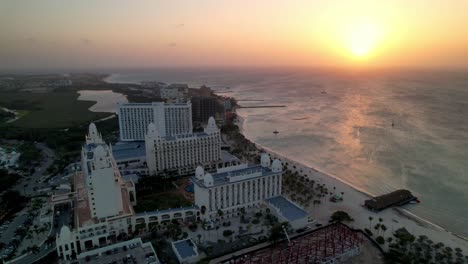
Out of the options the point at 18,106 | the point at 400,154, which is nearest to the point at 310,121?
the point at 400,154

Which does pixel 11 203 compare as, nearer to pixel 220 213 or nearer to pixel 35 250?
pixel 35 250

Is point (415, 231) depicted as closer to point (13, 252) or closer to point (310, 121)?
point (13, 252)

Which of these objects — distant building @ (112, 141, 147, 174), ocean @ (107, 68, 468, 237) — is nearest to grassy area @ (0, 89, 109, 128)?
distant building @ (112, 141, 147, 174)

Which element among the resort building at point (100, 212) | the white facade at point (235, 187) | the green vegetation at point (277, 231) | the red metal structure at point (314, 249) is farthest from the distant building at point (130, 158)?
the red metal structure at point (314, 249)

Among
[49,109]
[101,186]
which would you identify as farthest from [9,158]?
[49,109]

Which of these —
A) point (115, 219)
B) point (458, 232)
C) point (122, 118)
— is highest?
point (122, 118)

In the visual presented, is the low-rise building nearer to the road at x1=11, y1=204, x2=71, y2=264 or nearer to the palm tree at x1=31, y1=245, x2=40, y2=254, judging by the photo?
the road at x1=11, y1=204, x2=71, y2=264

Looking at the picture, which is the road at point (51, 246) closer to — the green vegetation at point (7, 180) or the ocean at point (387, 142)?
the green vegetation at point (7, 180)
